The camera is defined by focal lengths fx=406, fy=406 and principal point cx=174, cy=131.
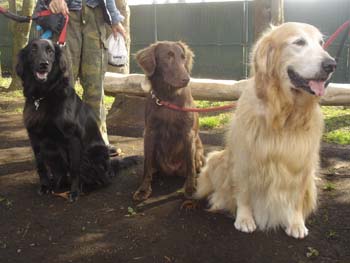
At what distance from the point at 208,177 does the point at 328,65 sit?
150 centimetres

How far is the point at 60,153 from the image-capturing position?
3.74 meters

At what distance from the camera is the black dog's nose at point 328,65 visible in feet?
8.47

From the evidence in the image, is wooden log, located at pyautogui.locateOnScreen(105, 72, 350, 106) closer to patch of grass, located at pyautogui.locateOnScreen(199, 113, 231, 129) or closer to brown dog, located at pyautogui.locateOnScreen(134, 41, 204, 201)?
patch of grass, located at pyautogui.locateOnScreen(199, 113, 231, 129)

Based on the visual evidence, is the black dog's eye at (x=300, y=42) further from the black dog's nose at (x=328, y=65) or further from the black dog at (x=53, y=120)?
the black dog at (x=53, y=120)

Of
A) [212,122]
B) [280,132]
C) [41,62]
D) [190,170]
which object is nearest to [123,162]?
[190,170]

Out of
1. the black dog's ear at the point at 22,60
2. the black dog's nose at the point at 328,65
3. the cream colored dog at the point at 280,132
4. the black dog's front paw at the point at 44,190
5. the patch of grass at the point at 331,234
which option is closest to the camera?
the black dog's nose at the point at 328,65

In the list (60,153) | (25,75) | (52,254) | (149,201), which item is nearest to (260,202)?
(149,201)

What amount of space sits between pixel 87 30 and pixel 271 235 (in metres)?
2.83

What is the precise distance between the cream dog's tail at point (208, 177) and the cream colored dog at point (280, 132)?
0.27 metres

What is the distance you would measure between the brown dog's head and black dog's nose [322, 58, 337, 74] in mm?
1368

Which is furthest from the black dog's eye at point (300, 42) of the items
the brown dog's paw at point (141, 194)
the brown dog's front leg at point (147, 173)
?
the brown dog's paw at point (141, 194)

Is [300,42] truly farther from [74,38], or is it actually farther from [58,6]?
[74,38]

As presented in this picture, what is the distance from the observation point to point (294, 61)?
272 cm

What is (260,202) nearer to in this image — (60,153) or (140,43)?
(60,153)
